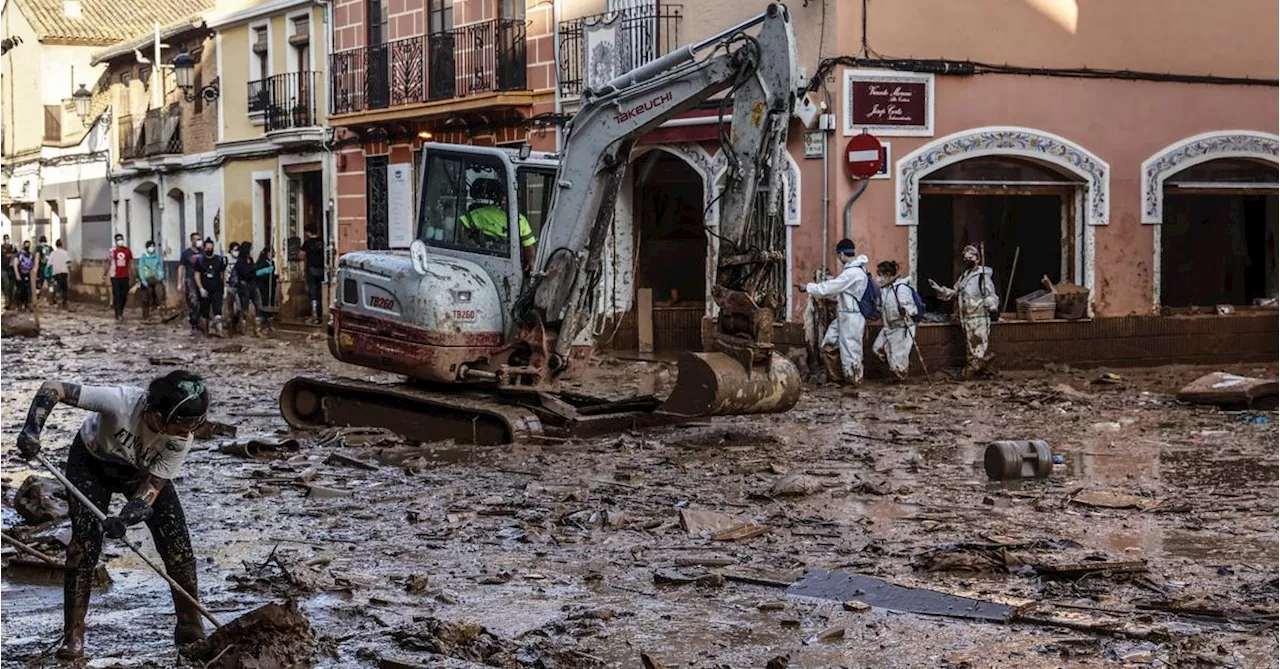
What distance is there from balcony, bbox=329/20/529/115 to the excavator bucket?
42.8 ft

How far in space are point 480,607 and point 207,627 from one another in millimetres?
1254

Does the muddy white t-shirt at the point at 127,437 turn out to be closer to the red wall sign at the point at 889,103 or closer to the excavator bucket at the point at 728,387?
the excavator bucket at the point at 728,387

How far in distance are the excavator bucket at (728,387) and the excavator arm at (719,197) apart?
0.06ft

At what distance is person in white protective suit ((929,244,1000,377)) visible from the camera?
19.2m

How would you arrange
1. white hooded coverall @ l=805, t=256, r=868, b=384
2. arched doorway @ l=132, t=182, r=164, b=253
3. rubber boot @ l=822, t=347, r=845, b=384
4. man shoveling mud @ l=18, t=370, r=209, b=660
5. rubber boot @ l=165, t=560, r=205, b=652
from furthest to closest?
arched doorway @ l=132, t=182, r=164, b=253 < rubber boot @ l=822, t=347, r=845, b=384 < white hooded coverall @ l=805, t=256, r=868, b=384 < rubber boot @ l=165, t=560, r=205, b=652 < man shoveling mud @ l=18, t=370, r=209, b=660

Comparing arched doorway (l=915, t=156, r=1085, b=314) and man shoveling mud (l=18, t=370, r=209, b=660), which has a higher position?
arched doorway (l=915, t=156, r=1085, b=314)

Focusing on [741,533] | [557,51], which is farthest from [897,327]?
[741,533]

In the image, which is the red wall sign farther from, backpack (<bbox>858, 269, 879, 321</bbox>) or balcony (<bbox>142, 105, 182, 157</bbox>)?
balcony (<bbox>142, 105, 182, 157</bbox>)

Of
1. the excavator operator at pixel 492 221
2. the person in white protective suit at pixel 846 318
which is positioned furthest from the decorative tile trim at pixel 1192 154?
the excavator operator at pixel 492 221

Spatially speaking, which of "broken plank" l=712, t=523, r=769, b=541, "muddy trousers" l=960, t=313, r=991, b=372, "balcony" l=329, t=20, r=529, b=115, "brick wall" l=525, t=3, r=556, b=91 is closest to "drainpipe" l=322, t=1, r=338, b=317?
"balcony" l=329, t=20, r=529, b=115

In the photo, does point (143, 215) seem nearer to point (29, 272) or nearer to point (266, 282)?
point (29, 272)

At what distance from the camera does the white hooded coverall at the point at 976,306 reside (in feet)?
62.9

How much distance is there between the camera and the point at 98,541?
6.96m

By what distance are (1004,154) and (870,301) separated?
3.23m
